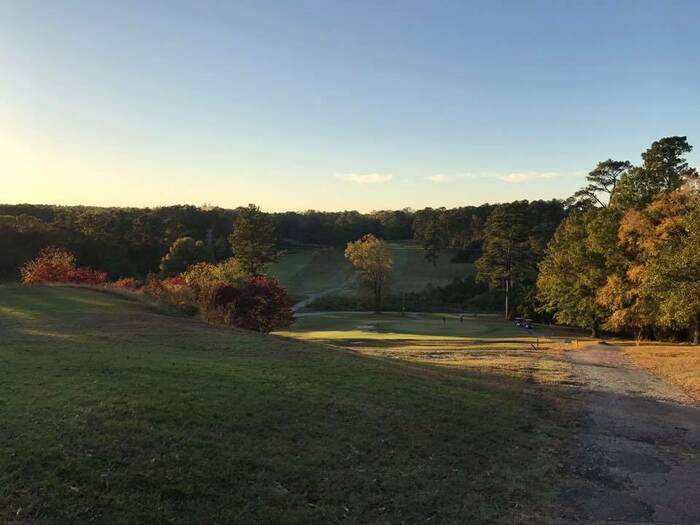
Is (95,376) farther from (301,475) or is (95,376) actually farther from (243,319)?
(243,319)

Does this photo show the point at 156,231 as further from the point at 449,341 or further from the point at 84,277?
the point at 449,341

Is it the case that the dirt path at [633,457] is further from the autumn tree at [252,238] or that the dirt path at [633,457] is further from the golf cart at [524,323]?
the autumn tree at [252,238]

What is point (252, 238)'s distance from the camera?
68938 millimetres

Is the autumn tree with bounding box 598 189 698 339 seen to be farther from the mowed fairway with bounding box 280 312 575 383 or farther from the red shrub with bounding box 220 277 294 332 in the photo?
the red shrub with bounding box 220 277 294 332

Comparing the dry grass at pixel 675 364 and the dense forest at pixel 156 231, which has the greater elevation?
the dense forest at pixel 156 231

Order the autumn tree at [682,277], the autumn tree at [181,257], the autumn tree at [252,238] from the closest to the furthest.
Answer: the autumn tree at [682,277] → the autumn tree at [252,238] → the autumn tree at [181,257]

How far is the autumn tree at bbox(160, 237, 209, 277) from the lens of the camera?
71.4 meters

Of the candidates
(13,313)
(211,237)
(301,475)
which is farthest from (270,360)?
(211,237)

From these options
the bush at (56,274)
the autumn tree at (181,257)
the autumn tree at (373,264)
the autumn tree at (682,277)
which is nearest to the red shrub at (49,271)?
the bush at (56,274)

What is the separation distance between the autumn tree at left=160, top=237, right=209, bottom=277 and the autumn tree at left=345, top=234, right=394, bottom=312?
19.8 m

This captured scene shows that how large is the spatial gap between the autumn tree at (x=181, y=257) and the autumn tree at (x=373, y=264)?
19840 mm

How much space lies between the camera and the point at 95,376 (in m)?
11.1

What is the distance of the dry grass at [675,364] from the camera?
58.7 ft

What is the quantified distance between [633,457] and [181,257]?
222ft
